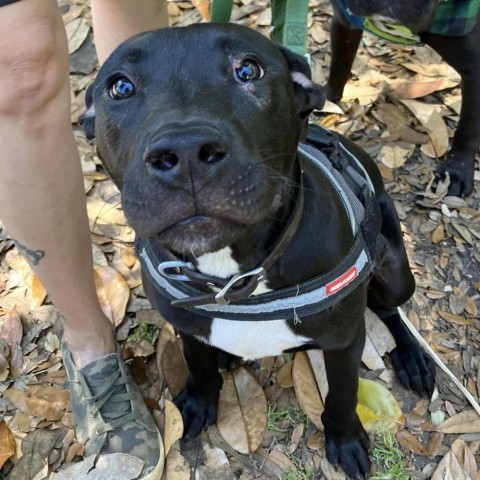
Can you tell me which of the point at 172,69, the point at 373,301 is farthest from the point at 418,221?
the point at 172,69

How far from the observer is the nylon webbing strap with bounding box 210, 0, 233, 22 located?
260 centimetres

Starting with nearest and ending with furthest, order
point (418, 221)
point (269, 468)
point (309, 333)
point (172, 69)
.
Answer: point (172, 69) → point (309, 333) → point (269, 468) → point (418, 221)

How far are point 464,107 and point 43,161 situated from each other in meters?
2.35

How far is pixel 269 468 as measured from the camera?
2.83m

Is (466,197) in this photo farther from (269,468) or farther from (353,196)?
(269,468)

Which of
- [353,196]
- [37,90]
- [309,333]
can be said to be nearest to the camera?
[37,90]

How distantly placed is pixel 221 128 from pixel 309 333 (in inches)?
34.6

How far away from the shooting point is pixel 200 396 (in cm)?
289

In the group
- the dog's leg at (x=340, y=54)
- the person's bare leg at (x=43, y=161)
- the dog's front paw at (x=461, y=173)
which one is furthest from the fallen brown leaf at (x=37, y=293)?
the dog's front paw at (x=461, y=173)

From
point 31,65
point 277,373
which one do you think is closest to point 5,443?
point 277,373

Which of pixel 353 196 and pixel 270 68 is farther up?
pixel 270 68

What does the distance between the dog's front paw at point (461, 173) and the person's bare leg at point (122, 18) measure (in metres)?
1.79

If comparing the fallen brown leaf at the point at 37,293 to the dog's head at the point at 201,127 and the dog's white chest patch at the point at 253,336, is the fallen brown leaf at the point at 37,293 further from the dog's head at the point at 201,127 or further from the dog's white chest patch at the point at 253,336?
the dog's head at the point at 201,127

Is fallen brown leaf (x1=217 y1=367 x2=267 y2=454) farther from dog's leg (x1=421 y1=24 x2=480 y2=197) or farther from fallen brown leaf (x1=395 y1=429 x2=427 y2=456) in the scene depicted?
dog's leg (x1=421 y1=24 x2=480 y2=197)
